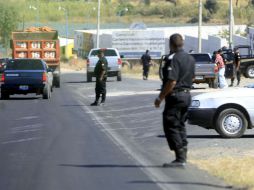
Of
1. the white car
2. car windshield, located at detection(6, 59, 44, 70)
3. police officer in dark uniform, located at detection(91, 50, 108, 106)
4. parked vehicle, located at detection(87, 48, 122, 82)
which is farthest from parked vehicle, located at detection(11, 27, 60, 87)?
the white car

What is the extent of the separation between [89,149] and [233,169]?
4.02 meters

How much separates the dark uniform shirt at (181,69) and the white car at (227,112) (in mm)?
4596

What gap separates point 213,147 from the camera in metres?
17.0

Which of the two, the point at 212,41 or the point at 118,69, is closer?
the point at 118,69

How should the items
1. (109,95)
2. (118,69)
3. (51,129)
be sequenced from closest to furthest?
(51,129)
(109,95)
(118,69)

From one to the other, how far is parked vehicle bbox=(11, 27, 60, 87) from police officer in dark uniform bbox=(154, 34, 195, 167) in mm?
32600

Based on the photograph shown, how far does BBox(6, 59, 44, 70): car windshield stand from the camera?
114ft

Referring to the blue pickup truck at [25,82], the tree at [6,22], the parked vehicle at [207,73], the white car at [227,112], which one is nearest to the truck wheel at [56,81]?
the parked vehicle at [207,73]

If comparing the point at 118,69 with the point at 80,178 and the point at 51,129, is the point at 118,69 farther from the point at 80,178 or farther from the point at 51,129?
the point at 80,178

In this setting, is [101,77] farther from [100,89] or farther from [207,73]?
[207,73]

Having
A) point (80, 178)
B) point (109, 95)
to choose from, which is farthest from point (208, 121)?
point (109, 95)

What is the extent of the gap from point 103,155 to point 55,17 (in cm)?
13967

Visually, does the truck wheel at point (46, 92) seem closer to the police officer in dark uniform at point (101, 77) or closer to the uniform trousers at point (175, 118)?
the police officer in dark uniform at point (101, 77)

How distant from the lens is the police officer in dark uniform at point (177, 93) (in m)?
13.7
